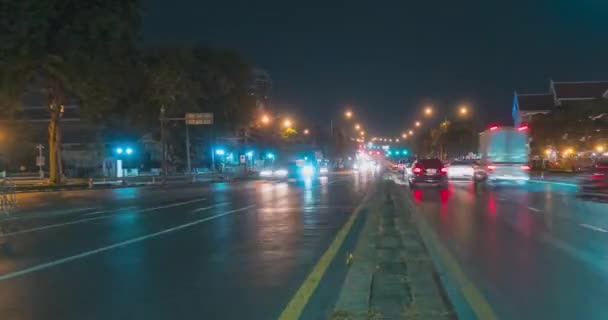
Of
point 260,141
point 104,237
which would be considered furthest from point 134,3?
point 260,141

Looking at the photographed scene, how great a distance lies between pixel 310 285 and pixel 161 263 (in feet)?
12.0

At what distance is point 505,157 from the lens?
4262 centimetres

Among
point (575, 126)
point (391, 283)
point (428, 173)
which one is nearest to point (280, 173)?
point (575, 126)

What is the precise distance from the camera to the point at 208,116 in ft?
193

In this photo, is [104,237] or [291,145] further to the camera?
[291,145]

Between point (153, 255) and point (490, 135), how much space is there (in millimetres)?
33828

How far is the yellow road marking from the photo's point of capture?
8.18 metres

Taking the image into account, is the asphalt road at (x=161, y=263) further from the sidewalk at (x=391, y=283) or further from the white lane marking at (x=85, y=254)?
the sidewalk at (x=391, y=283)

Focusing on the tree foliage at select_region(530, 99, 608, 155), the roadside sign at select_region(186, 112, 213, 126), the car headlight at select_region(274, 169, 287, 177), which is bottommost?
the car headlight at select_region(274, 169, 287, 177)

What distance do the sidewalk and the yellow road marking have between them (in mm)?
463

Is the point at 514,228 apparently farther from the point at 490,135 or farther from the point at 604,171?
the point at 490,135

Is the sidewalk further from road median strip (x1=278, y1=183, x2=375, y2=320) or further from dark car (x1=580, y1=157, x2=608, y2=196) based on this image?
dark car (x1=580, y1=157, x2=608, y2=196)

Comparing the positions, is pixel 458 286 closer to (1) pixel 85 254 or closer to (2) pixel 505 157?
(1) pixel 85 254

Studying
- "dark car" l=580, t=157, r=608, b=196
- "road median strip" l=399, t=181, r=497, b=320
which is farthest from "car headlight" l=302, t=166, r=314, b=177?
"road median strip" l=399, t=181, r=497, b=320
